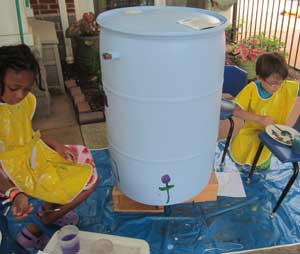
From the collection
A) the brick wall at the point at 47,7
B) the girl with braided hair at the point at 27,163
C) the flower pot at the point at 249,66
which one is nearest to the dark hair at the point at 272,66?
the girl with braided hair at the point at 27,163

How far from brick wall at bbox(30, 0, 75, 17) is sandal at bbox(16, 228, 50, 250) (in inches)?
97.4

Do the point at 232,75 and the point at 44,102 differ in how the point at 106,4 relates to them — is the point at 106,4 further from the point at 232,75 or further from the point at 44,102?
the point at 232,75

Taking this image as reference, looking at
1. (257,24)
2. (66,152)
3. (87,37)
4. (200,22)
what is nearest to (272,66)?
(200,22)

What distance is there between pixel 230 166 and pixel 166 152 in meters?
0.78

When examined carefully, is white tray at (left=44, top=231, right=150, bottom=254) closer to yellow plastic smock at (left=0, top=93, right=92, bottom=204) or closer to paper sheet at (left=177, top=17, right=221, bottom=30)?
yellow plastic smock at (left=0, top=93, right=92, bottom=204)

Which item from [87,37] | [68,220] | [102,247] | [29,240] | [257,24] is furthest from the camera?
[257,24]

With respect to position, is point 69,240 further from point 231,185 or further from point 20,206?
point 231,185

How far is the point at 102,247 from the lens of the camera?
110cm

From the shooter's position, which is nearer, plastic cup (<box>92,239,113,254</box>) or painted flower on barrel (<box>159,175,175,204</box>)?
plastic cup (<box>92,239,113,254</box>)

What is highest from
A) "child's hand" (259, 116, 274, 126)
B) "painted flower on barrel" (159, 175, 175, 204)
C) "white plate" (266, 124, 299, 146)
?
"child's hand" (259, 116, 274, 126)

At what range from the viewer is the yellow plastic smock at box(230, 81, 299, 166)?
64.7 inches

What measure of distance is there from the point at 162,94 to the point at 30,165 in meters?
0.59

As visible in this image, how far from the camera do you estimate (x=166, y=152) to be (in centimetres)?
126

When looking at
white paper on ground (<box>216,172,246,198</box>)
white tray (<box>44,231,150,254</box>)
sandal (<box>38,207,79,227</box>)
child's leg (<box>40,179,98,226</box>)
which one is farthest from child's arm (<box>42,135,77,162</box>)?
white paper on ground (<box>216,172,246,198</box>)
